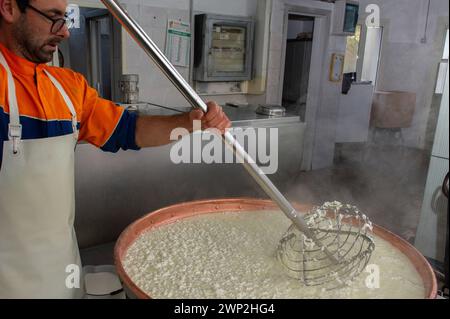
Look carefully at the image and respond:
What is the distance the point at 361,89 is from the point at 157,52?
15.7 feet

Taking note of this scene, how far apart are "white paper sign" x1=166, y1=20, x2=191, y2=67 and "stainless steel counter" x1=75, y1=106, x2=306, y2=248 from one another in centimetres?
93

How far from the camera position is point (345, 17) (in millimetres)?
4289

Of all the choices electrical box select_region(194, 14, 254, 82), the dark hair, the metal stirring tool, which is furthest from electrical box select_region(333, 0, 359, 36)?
the dark hair

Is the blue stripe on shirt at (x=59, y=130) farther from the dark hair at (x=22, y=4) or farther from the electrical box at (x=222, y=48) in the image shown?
the electrical box at (x=222, y=48)

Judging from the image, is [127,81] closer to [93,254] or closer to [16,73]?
[93,254]

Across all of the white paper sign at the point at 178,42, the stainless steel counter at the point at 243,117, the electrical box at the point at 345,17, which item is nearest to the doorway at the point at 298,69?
the electrical box at the point at 345,17

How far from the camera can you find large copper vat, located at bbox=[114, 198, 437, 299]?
3.08 ft

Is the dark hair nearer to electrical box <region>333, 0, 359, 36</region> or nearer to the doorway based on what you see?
the doorway

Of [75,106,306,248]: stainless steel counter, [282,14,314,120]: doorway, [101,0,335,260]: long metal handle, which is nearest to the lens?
[101,0,335,260]: long metal handle

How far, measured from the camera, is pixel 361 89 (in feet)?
16.6

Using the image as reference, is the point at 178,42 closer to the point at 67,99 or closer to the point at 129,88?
the point at 129,88

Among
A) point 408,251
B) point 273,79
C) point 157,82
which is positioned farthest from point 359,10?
point 408,251

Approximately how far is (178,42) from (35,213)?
244 cm

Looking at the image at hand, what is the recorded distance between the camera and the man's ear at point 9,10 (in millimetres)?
956
